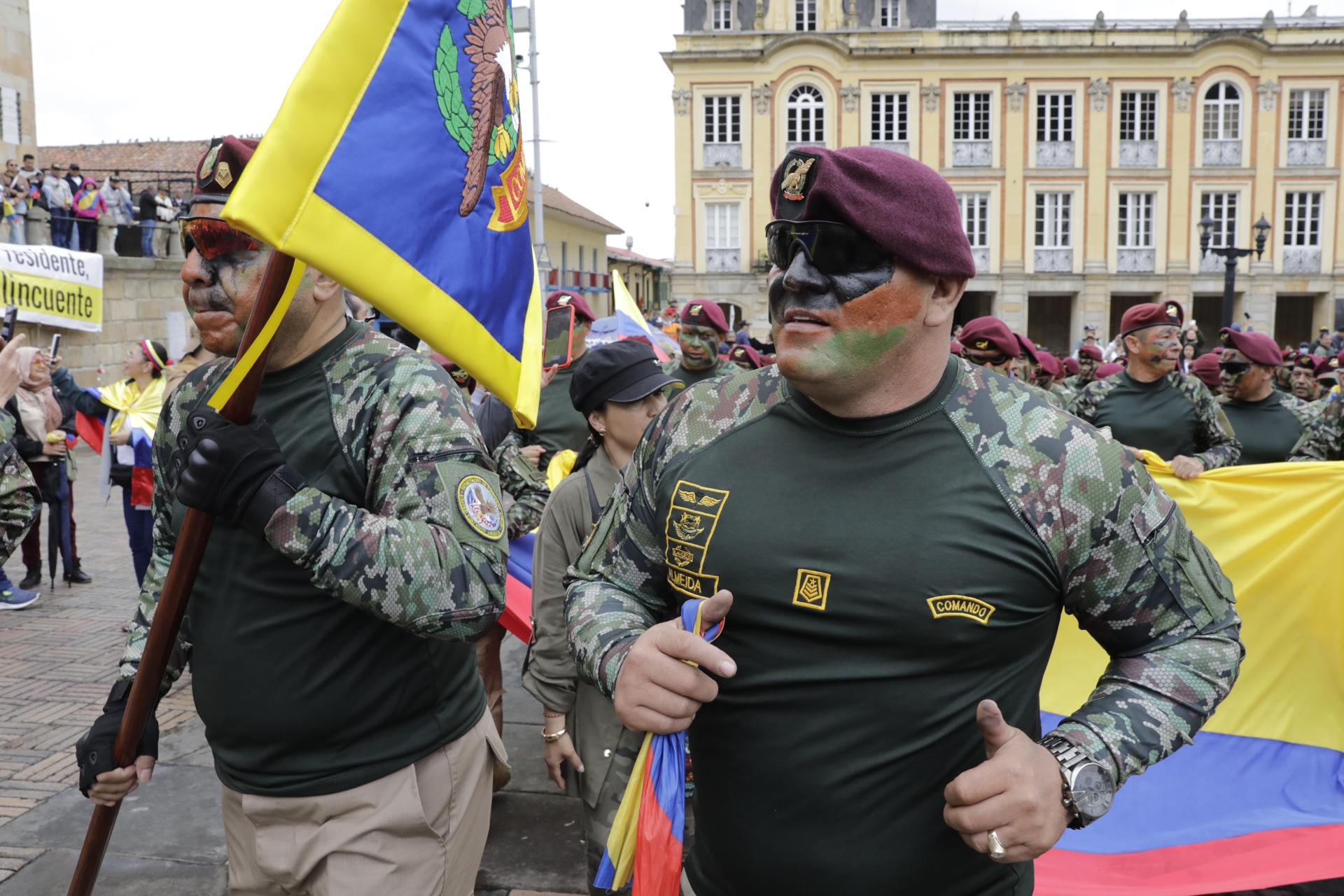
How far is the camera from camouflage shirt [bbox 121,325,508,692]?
2131mm

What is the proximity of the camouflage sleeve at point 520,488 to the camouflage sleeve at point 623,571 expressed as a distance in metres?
2.98

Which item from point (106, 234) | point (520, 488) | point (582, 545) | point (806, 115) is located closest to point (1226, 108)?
point (806, 115)

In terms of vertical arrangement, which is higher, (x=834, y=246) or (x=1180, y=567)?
(x=834, y=246)

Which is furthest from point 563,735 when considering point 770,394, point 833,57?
point 833,57

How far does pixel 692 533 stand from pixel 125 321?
23.0 m

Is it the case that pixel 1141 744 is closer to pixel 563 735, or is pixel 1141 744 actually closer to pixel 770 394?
pixel 770 394

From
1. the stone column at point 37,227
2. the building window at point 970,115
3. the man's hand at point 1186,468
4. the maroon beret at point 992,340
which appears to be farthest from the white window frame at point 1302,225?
the man's hand at point 1186,468

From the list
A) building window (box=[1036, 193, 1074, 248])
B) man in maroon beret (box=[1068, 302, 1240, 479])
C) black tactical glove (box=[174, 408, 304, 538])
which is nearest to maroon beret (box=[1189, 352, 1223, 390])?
man in maroon beret (box=[1068, 302, 1240, 479])

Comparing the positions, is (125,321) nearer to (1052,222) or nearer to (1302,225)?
(1052,222)

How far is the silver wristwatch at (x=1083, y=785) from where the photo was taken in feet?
5.56

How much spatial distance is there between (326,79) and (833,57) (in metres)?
43.2

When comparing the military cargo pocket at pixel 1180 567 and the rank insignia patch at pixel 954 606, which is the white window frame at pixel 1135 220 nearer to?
the military cargo pocket at pixel 1180 567

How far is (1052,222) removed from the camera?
43250mm

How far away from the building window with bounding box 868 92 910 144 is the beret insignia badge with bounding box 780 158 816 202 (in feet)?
141
